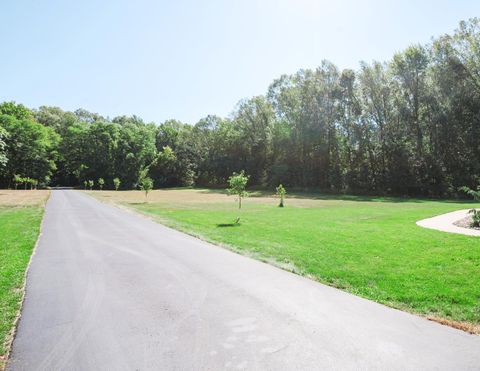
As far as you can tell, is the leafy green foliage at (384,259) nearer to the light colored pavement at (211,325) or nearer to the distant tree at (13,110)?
the light colored pavement at (211,325)

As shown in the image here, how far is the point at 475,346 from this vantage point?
4.07 m

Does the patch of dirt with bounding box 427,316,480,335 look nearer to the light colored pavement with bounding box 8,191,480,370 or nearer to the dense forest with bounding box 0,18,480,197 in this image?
the light colored pavement with bounding box 8,191,480,370

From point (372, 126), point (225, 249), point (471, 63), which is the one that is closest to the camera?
point (225, 249)

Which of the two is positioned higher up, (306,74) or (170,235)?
(306,74)

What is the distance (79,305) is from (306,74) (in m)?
58.7

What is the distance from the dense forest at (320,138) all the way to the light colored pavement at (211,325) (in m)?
23.4

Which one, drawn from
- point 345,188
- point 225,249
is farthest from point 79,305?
point 345,188

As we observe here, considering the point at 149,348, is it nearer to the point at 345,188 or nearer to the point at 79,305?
the point at 79,305

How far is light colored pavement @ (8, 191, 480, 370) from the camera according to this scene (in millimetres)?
3682

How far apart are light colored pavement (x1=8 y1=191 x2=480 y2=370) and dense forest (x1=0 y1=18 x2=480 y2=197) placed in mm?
23433

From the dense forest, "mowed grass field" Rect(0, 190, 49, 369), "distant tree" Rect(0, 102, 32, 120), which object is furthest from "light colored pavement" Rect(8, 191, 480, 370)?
"distant tree" Rect(0, 102, 32, 120)

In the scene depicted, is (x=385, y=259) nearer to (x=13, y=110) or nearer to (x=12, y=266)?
(x=12, y=266)

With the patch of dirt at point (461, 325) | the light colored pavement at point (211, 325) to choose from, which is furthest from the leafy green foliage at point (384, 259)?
the light colored pavement at point (211, 325)

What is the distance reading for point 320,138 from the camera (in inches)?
2197
